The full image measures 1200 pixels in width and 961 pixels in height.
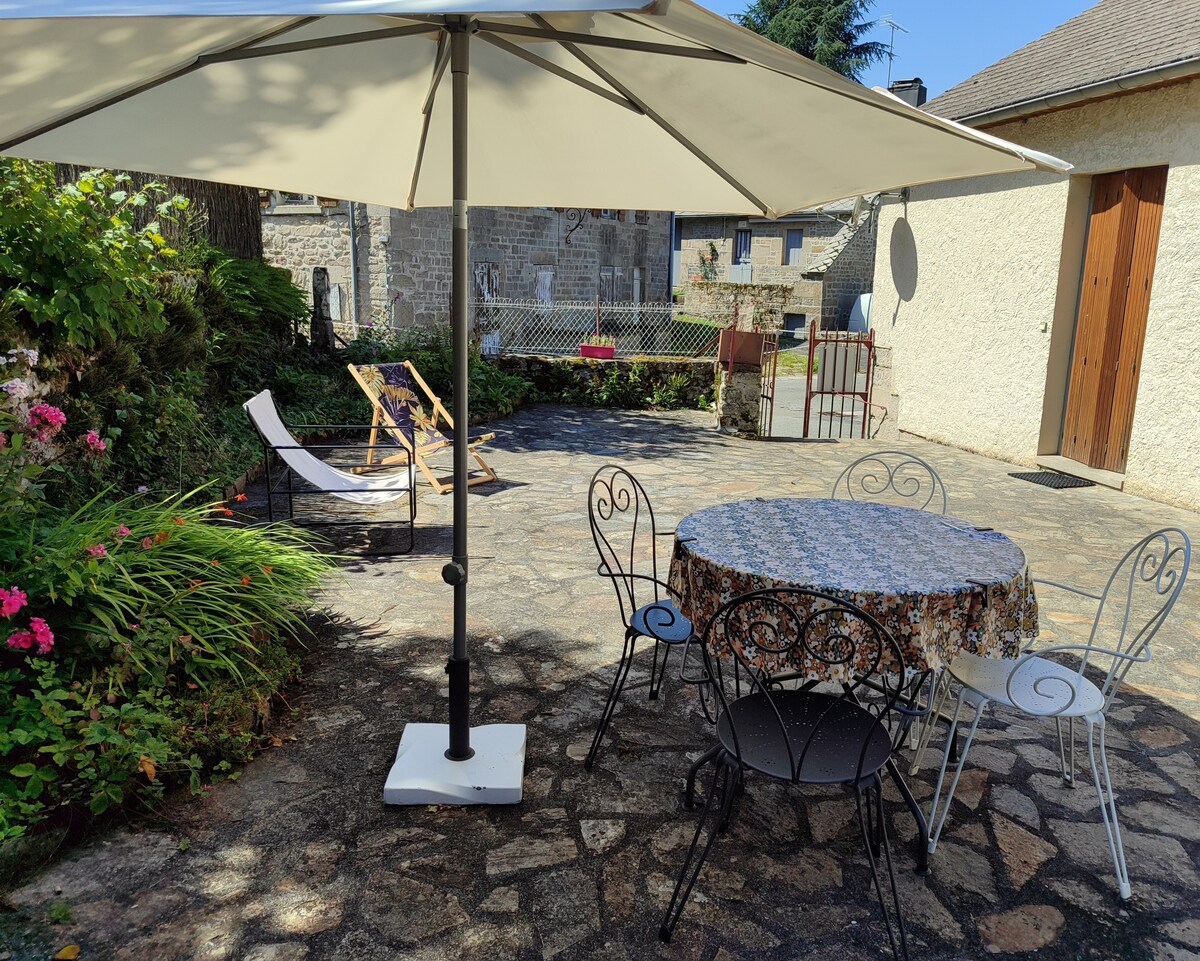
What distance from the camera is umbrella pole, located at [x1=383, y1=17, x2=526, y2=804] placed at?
2.62 m

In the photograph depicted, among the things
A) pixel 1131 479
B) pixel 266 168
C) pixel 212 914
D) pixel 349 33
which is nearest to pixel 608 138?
pixel 349 33

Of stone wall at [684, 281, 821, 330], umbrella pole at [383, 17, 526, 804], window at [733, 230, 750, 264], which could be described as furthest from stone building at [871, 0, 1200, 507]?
window at [733, 230, 750, 264]

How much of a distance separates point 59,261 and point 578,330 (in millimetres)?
12107

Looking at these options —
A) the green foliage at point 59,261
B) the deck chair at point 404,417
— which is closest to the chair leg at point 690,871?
the green foliage at point 59,261

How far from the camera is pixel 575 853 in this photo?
8.48ft

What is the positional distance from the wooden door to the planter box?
10.5 feet

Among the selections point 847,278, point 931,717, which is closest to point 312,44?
point 931,717

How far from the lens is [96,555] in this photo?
3.04 metres

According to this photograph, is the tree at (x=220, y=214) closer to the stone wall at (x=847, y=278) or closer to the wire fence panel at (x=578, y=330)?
the wire fence panel at (x=578, y=330)

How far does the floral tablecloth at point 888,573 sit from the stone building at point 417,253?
419 inches

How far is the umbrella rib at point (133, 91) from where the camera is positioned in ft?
7.94

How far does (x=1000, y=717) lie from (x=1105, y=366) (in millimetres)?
5689

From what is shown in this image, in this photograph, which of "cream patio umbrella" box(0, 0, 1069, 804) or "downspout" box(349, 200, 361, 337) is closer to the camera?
"cream patio umbrella" box(0, 0, 1069, 804)

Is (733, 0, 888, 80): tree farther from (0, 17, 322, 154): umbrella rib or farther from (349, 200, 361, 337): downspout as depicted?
(0, 17, 322, 154): umbrella rib
